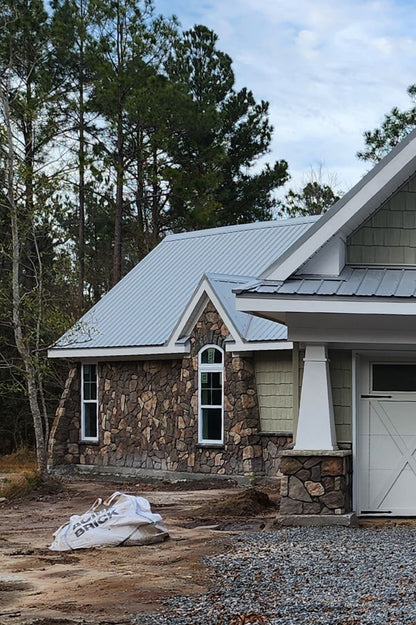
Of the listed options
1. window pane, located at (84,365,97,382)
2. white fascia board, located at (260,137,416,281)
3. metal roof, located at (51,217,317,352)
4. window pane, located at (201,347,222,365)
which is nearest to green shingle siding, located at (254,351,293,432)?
window pane, located at (201,347,222,365)

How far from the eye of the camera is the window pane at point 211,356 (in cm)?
2047

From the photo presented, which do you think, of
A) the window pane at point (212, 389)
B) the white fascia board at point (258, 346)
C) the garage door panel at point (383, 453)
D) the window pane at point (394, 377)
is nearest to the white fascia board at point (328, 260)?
the window pane at point (394, 377)

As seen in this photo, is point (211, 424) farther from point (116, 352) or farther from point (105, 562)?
point (105, 562)

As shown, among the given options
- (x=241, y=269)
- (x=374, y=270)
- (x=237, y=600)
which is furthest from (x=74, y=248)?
(x=237, y=600)

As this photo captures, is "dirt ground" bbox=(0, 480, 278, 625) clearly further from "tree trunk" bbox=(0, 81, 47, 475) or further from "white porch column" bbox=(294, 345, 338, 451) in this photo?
"tree trunk" bbox=(0, 81, 47, 475)

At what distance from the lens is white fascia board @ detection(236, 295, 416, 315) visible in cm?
1259

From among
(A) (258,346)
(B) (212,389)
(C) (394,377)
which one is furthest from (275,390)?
(C) (394,377)

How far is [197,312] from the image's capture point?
20.7 metres

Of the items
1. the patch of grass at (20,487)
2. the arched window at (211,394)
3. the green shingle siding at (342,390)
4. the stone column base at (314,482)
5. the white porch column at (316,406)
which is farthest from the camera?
the arched window at (211,394)

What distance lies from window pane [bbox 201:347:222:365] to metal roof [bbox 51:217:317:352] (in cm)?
90

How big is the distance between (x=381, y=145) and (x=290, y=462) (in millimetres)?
23778

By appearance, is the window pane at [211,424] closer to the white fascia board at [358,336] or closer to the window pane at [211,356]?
the window pane at [211,356]

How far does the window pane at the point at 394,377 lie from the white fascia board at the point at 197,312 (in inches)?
251

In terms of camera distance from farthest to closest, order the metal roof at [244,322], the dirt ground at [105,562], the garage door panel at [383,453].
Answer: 1. the metal roof at [244,322]
2. the garage door panel at [383,453]
3. the dirt ground at [105,562]
